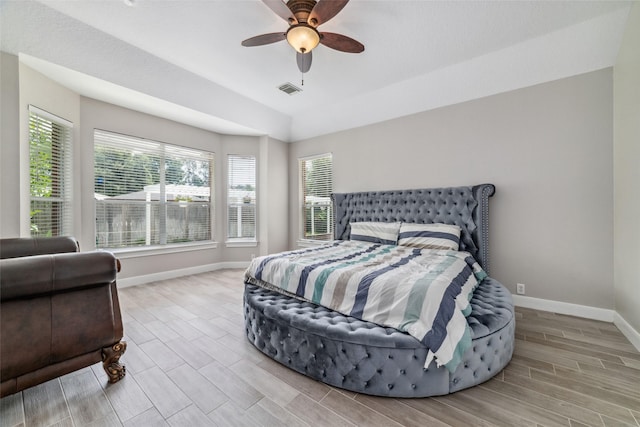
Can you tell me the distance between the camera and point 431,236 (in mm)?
3275

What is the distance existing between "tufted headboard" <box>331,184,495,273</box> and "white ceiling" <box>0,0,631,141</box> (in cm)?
134

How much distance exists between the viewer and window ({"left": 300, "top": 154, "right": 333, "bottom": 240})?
5035 millimetres

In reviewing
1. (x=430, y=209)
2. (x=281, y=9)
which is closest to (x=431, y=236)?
(x=430, y=209)

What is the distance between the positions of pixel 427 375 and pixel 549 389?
2.87ft

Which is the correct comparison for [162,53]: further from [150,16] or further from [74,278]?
[74,278]

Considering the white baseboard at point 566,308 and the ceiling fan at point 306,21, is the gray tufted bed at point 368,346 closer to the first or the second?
the white baseboard at point 566,308

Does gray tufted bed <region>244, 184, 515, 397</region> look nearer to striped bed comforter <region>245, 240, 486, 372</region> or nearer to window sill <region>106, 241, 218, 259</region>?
striped bed comforter <region>245, 240, 486, 372</region>

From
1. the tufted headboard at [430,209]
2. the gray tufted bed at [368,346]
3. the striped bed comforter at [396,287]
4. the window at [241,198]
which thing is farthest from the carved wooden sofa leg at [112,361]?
the window at [241,198]

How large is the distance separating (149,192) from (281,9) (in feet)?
12.3

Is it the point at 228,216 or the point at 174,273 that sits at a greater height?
the point at 228,216

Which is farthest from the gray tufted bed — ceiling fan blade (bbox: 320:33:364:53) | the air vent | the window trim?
the air vent

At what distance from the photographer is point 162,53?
3148 millimetres

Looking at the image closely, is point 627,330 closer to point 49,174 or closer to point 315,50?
point 315,50

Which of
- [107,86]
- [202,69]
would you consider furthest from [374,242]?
[107,86]
